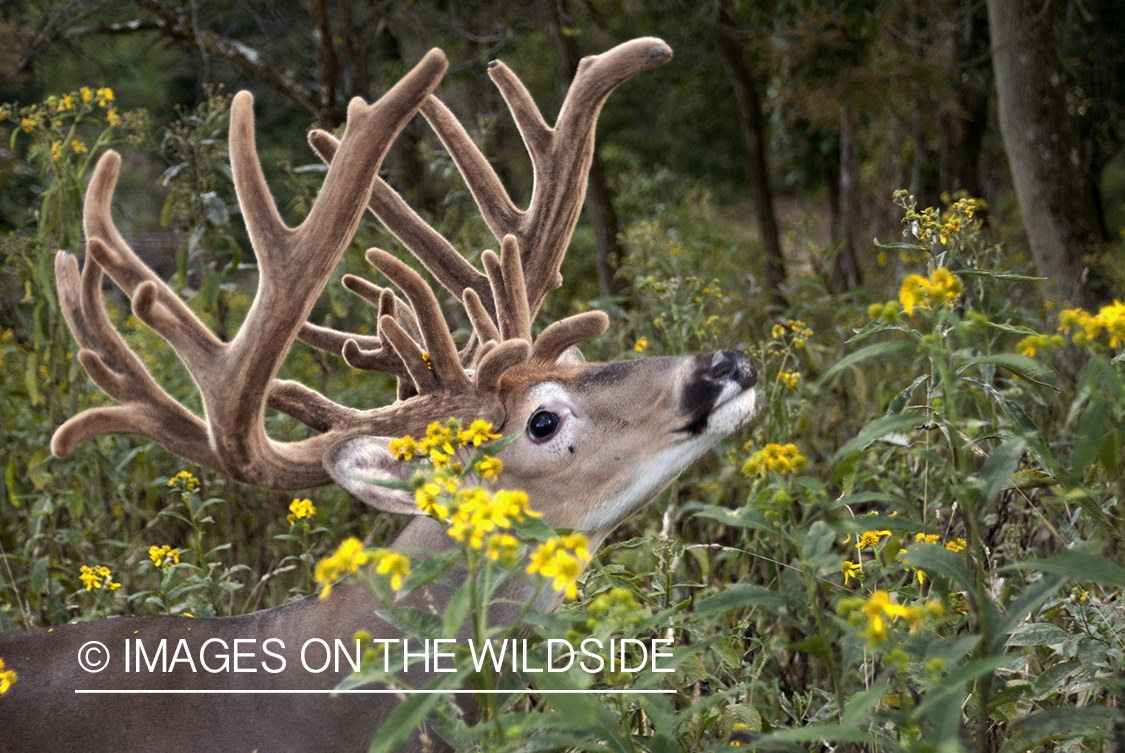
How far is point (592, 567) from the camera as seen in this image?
2.28 meters

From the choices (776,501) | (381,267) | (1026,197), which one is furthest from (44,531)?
(1026,197)

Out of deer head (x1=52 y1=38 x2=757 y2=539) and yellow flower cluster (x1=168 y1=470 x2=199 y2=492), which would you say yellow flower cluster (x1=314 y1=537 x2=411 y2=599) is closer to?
deer head (x1=52 y1=38 x2=757 y2=539)

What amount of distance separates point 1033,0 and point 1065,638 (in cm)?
658

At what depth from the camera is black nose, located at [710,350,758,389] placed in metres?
2.17

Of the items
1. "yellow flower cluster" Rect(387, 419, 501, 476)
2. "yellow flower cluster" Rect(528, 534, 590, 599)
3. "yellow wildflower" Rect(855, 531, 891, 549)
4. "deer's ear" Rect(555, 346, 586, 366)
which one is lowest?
"yellow wildflower" Rect(855, 531, 891, 549)

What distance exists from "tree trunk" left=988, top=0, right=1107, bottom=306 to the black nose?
4.86 meters

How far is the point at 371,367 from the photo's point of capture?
263cm

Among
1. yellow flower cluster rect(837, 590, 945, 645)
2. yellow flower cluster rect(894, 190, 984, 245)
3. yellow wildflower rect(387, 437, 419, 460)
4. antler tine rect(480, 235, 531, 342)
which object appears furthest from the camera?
antler tine rect(480, 235, 531, 342)

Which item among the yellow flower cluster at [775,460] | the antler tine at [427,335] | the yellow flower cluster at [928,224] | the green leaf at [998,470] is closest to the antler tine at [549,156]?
the antler tine at [427,335]

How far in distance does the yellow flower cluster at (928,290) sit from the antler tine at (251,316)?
123 centimetres

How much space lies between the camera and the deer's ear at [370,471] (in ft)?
7.05

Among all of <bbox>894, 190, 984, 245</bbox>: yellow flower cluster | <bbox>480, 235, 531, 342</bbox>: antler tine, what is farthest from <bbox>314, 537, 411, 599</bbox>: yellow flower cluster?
<bbox>894, 190, 984, 245</bbox>: yellow flower cluster

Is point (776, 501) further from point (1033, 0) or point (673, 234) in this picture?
point (1033, 0)

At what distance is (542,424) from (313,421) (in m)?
0.73
